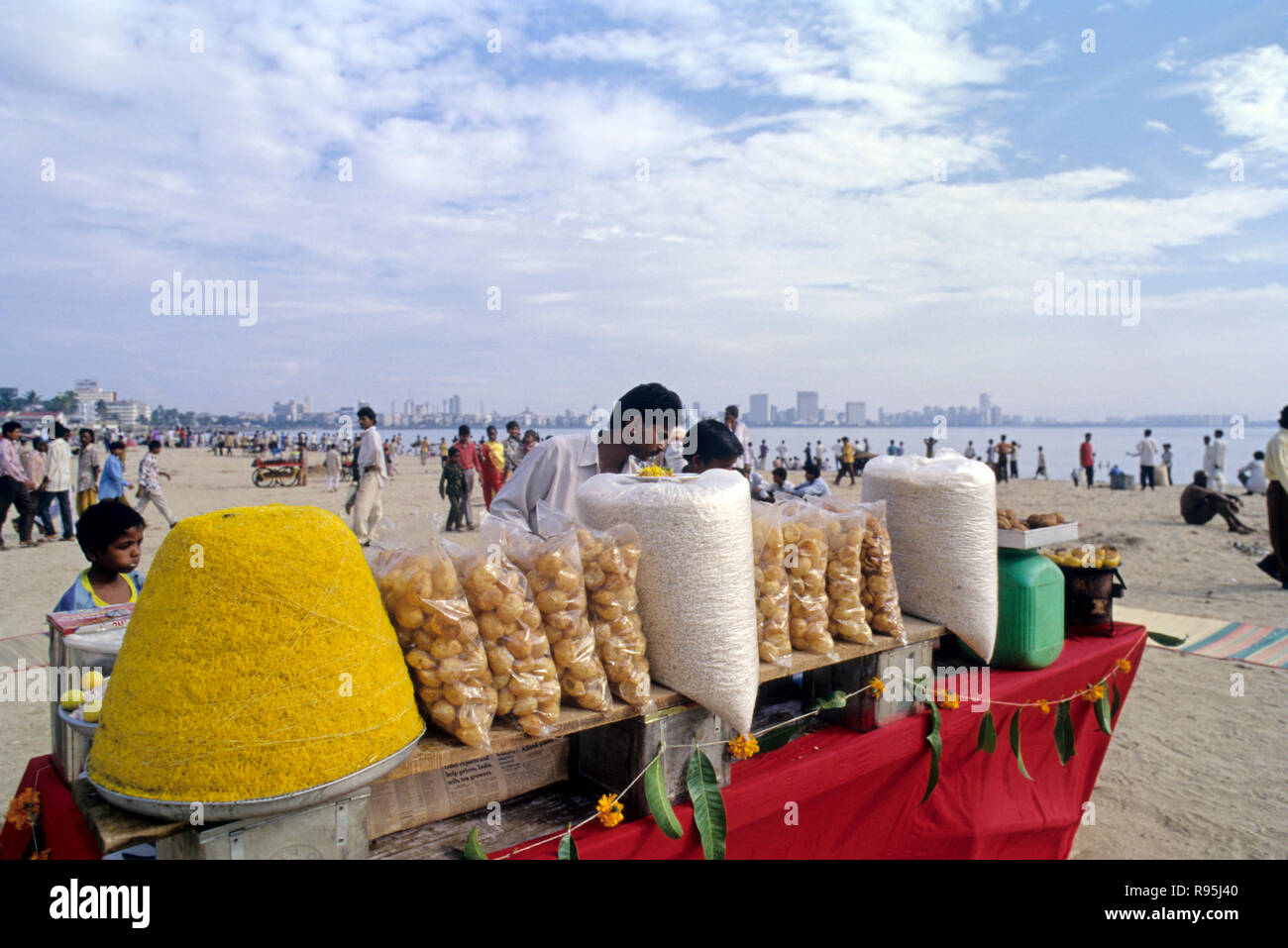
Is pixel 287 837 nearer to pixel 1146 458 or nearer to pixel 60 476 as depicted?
pixel 60 476

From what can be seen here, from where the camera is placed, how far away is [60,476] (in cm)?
1141

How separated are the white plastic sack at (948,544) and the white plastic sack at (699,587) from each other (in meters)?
0.97

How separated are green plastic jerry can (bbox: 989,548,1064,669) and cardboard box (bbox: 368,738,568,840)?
5.82 ft

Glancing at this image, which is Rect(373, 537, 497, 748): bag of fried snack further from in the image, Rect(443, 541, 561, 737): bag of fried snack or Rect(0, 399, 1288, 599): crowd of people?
Rect(0, 399, 1288, 599): crowd of people

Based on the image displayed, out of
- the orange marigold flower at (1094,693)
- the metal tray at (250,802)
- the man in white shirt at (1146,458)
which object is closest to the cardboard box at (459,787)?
the metal tray at (250,802)

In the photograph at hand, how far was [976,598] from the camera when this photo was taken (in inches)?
98.5

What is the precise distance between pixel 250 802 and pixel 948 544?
2159 mm

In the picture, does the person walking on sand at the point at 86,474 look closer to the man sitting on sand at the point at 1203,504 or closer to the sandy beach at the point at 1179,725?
the sandy beach at the point at 1179,725

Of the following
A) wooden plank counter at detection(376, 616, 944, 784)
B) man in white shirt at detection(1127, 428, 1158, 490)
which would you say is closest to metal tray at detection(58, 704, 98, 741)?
wooden plank counter at detection(376, 616, 944, 784)

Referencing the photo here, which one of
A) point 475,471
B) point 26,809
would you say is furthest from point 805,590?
point 475,471

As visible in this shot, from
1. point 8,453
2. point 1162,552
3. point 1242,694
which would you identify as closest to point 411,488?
point 8,453

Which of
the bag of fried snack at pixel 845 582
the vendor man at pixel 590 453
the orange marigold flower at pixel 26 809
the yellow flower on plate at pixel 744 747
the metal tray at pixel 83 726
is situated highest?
the vendor man at pixel 590 453

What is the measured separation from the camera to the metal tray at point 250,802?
45.7 inches
